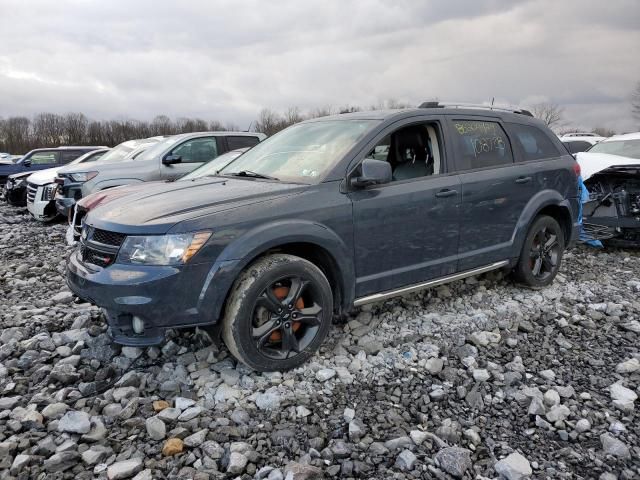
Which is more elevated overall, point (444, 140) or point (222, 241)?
point (444, 140)

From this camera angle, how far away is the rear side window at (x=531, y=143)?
4734 mm

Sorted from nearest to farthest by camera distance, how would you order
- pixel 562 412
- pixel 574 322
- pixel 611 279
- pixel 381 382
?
1. pixel 562 412
2. pixel 381 382
3. pixel 574 322
4. pixel 611 279

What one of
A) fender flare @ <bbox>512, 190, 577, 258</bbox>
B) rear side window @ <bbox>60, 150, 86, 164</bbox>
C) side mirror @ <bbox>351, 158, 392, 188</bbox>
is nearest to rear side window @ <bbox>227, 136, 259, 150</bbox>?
fender flare @ <bbox>512, 190, 577, 258</bbox>

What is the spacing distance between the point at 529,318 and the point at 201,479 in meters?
3.15

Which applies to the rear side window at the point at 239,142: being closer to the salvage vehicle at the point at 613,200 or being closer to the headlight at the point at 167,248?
the salvage vehicle at the point at 613,200

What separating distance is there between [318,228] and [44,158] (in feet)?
53.7

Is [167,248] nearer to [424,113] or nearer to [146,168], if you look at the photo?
[424,113]

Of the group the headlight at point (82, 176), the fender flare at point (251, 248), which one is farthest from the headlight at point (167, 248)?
the headlight at point (82, 176)

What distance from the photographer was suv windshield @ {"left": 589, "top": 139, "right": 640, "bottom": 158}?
8008 mm

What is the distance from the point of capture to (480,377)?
328 centimetres

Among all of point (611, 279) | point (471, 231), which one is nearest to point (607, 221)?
point (611, 279)

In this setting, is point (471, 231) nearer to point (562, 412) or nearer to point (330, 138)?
point (330, 138)

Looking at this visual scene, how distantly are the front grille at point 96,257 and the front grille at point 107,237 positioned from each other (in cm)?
7

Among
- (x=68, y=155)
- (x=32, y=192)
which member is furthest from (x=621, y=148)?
(x=68, y=155)
